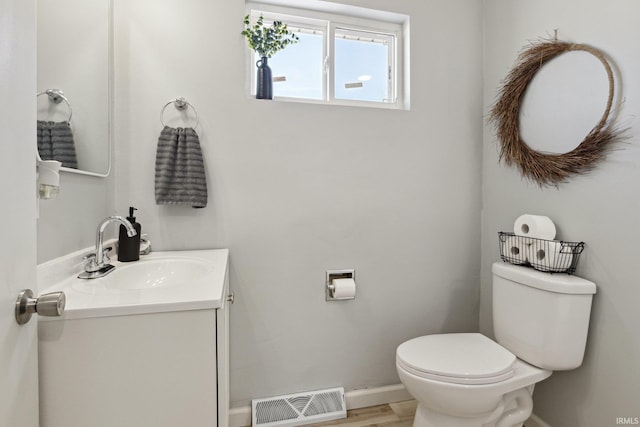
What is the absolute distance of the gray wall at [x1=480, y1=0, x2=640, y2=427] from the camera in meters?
1.14

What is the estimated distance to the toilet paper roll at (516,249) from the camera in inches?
55.6

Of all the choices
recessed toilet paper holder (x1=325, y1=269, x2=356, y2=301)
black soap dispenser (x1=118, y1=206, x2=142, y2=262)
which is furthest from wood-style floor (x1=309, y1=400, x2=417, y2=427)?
black soap dispenser (x1=118, y1=206, x2=142, y2=262)

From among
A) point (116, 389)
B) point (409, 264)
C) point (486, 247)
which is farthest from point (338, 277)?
point (116, 389)

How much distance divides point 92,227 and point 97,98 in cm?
51

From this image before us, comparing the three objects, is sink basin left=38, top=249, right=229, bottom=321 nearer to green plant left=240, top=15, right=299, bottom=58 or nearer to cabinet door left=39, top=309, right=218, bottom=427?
cabinet door left=39, top=309, right=218, bottom=427

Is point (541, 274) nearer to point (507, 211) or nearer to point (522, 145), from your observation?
point (507, 211)

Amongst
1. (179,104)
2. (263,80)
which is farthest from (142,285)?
(263,80)

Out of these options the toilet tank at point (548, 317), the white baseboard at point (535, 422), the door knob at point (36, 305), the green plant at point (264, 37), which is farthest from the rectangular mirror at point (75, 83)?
the white baseboard at point (535, 422)

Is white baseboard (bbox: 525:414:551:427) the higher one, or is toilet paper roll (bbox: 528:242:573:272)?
toilet paper roll (bbox: 528:242:573:272)

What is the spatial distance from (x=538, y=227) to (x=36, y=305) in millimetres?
1691

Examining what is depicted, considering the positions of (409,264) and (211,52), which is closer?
(211,52)

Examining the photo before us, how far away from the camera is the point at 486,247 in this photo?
6.02 ft

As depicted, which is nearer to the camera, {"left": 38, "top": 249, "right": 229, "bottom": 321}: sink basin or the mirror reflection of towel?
{"left": 38, "top": 249, "right": 229, "bottom": 321}: sink basin

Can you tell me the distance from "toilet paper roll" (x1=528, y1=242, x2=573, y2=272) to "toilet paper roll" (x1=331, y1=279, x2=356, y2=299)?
817 millimetres
